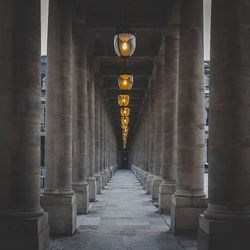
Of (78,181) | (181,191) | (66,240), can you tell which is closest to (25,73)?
(66,240)

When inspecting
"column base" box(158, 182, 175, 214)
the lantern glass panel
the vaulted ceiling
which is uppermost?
the vaulted ceiling

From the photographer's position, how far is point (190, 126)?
10.6 m

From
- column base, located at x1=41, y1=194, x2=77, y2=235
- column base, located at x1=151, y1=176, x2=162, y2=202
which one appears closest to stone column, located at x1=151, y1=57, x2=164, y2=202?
column base, located at x1=151, y1=176, x2=162, y2=202

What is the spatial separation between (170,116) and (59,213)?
24.2ft

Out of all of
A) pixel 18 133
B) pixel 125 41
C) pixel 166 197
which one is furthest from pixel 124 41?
pixel 166 197

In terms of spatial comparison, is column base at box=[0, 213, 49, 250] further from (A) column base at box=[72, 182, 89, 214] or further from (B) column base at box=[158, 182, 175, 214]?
(B) column base at box=[158, 182, 175, 214]

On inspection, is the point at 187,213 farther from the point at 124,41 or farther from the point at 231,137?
the point at 124,41

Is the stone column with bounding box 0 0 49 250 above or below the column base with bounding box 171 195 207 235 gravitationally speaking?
above

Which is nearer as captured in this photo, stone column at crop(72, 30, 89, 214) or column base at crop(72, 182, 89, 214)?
column base at crop(72, 182, 89, 214)

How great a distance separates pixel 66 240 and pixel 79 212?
5.09 m

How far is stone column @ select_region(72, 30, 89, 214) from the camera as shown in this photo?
15008 millimetres

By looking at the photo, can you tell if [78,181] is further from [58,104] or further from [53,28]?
[53,28]

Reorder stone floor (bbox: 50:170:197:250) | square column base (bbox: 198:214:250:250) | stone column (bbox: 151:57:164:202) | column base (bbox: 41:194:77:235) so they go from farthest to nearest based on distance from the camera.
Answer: stone column (bbox: 151:57:164:202) < column base (bbox: 41:194:77:235) < stone floor (bbox: 50:170:197:250) < square column base (bbox: 198:214:250:250)

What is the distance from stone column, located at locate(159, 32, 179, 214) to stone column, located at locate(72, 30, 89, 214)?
3682 millimetres
